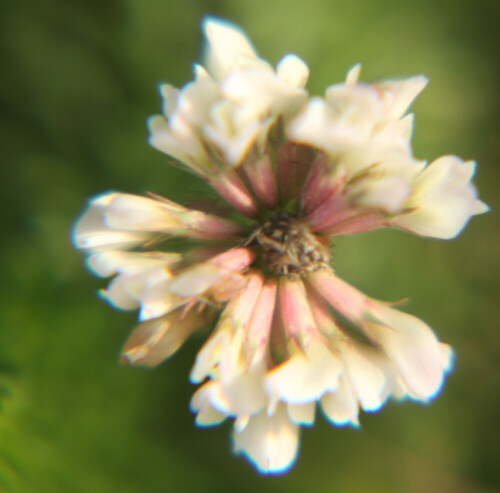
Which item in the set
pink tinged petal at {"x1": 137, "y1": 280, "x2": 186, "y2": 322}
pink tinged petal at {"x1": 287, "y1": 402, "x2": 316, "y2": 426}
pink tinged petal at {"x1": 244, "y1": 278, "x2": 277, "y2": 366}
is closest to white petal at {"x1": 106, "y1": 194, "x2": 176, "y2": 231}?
pink tinged petal at {"x1": 137, "y1": 280, "x2": 186, "y2": 322}

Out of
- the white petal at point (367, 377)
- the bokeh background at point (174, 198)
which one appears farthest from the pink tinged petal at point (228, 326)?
the bokeh background at point (174, 198)

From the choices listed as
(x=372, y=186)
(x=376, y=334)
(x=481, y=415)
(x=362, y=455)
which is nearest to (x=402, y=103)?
(x=372, y=186)

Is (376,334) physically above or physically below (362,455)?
below

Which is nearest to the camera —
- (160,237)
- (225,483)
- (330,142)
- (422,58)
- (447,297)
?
(330,142)

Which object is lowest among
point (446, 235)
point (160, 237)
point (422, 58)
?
point (160, 237)

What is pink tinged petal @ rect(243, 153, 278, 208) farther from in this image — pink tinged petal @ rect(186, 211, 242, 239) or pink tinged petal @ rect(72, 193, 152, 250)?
pink tinged petal @ rect(72, 193, 152, 250)

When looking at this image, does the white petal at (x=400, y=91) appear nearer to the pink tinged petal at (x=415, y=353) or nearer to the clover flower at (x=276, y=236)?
the clover flower at (x=276, y=236)

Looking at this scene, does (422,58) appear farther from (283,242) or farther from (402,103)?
(283,242)
